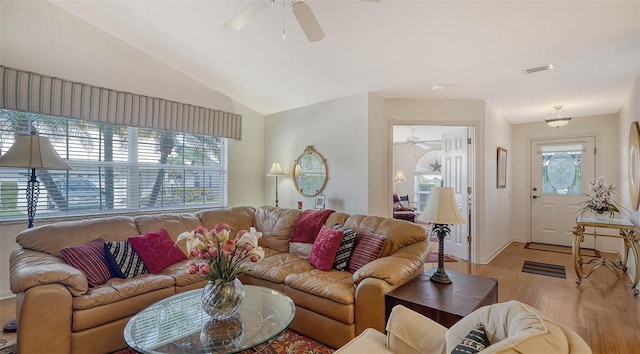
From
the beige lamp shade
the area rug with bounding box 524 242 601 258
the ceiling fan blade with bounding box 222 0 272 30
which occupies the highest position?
the ceiling fan blade with bounding box 222 0 272 30

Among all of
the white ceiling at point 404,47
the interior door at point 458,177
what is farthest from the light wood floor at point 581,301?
the white ceiling at point 404,47

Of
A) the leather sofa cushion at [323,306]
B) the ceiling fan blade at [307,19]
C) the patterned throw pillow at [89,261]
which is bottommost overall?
the leather sofa cushion at [323,306]

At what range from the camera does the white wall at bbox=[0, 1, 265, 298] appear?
3047 mm

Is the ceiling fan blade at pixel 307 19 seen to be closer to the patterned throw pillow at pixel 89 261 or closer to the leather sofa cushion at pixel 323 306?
the leather sofa cushion at pixel 323 306

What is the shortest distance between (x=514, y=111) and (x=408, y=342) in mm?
4841

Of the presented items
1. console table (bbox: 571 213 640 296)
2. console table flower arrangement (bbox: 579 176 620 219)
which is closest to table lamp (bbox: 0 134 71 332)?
console table (bbox: 571 213 640 296)

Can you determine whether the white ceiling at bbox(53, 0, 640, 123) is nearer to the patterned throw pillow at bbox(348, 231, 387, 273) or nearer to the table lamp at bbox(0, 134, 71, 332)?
the table lamp at bbox(0, 134, 71, 332)

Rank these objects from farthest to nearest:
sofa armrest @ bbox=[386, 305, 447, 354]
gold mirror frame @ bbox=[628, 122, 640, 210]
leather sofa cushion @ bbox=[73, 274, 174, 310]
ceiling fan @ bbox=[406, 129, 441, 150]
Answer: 1. ceiling fan @ bbox=[406, 129, 441, 150]
2. gold mirror frame @ bbox=[628, 122, 640, 210]
3. leather sofa cushion @ bbox=[73, 274, 174, 310]
4. sofa armrest @ bbox=[386, 305, 447, 354]

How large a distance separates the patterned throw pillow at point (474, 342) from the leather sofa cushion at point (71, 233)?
2.96 meters

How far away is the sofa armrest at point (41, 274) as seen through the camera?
6.34 ft

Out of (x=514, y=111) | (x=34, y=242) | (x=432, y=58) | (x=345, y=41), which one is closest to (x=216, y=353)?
(x=34, y=242)

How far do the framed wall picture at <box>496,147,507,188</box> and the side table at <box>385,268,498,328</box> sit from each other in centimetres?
334

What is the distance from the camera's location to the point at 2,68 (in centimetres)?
294

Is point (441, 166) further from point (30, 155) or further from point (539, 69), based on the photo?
point (30, 155)
